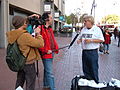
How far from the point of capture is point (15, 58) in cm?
351

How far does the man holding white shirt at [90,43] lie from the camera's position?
4.80m

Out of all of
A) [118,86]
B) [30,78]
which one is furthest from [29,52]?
[118,86]

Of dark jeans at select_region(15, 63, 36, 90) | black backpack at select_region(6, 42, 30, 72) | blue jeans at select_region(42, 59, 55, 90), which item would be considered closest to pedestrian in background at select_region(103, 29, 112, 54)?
blue jeans at select_region(42, 59, 55, 90)

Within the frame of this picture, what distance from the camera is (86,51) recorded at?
495cm

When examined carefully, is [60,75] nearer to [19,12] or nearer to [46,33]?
[46,33]

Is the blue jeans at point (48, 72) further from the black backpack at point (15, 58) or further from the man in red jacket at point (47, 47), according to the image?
the black backpack at point (15, 58)

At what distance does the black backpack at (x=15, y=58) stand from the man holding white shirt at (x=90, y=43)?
1.76 m

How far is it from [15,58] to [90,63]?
80.6 inches

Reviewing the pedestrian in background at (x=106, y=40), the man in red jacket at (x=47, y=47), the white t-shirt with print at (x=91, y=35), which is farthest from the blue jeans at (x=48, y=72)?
the pedestrian in background at (x=106, y=40)

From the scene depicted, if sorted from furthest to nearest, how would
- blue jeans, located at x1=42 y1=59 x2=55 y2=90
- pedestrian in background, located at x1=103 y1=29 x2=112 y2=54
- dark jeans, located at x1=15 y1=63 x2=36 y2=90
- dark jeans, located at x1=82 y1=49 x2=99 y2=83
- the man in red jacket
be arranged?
pedestrian in background, located at x1=103 y1=29 x2=112 y2=54
dark jeans, located at x1=82 y1=49 x2=99 y2=83
blue jeans, located at x1=42 y1=59 x2=55 y2=90
the man in red jacket
dark jeans, located at x1=15 y1=63 x2=36 y2=90

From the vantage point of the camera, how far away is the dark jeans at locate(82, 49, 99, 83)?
16.1 feet

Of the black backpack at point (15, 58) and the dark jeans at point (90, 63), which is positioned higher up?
the black backpack at point (15, 58)

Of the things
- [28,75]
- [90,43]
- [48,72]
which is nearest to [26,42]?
[28,75]

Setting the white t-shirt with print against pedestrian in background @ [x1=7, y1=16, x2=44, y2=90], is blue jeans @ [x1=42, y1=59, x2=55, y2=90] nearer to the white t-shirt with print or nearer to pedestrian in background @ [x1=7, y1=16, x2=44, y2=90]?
pedestrian in background @ [x1=7, y1=16, x2=44, y2=90]
